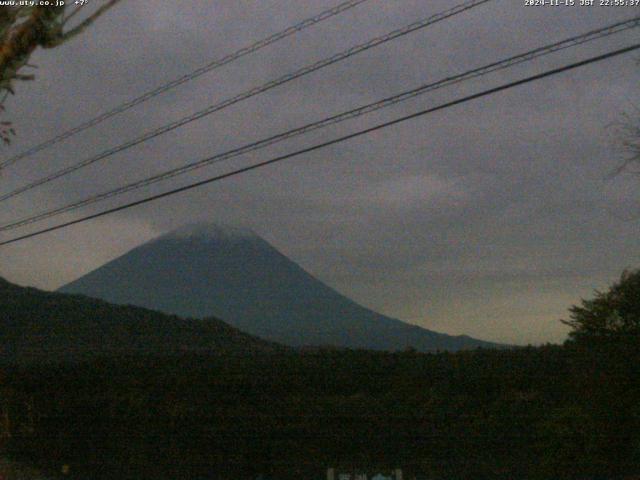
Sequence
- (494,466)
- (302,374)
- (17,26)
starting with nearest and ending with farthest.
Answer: (17,26) < (494,466) < (302,374)

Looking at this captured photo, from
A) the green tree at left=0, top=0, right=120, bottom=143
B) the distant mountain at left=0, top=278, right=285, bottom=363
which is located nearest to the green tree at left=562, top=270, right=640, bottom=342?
the distant mountain at left=0, top=278, right=285, bottom=363

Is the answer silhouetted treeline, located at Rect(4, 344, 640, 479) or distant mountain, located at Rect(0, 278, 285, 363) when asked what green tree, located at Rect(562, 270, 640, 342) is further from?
distant mountain, located at Rect(0, 278, 285, 363)

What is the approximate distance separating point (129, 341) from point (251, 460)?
5.16 metres

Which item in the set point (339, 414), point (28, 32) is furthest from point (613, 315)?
point (28, 32)

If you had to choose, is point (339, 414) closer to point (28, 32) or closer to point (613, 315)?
point (613, 315)

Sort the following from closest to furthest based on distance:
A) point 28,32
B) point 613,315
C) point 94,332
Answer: point 28,32 < point 613,315 < point 94,332

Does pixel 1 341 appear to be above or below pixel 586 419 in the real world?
above

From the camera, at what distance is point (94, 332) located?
17.9 meters

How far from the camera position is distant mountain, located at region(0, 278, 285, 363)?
1717cm

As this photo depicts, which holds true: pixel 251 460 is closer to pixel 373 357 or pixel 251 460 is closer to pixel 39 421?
pixel 373 357

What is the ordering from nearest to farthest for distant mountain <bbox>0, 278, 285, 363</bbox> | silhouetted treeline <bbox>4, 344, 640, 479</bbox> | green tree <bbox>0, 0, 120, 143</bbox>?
green tree <bbox>0, 0, 120, 143</bbox>
silhouetted treeline <bbox>4, 344, 640, 479</bbox>
distant mountain <bbox>0, 278, 285, 363</bbox>

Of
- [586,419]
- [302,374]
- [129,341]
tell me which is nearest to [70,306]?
[129,341]

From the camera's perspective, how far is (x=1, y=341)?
18.3m

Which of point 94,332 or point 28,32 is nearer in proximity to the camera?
point 28,32
